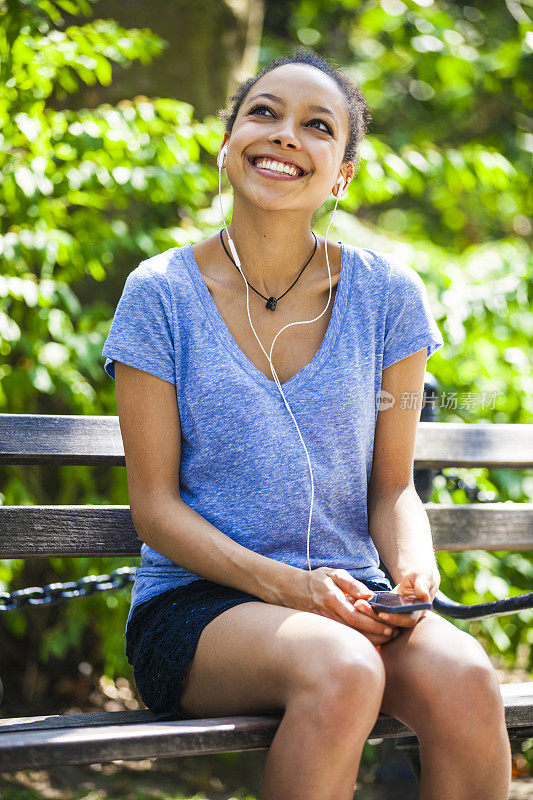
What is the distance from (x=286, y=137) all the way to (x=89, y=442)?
2.97 feet

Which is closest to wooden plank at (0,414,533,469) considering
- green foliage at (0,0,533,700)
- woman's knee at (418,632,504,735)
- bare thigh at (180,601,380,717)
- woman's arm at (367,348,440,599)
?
woman's arm at (367,348,440,599)

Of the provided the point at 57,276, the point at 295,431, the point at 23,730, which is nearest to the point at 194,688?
the point at 23,730

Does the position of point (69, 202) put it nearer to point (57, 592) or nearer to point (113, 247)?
point (113, 247)

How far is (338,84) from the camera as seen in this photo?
209 cm

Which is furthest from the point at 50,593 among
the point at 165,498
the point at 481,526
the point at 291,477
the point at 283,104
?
the point at 283,104

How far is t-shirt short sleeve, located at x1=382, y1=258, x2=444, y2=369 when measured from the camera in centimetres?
205

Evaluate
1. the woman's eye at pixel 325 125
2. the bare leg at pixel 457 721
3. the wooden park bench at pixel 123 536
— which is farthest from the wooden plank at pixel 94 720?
the woman's eye at pixel 325 125

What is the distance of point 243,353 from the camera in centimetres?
196

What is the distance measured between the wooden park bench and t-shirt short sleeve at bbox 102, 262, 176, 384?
1.21 feet

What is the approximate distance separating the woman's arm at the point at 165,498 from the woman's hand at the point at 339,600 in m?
0.06

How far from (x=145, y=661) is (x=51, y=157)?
1.73 m

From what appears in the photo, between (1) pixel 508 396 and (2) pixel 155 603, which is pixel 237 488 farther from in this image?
(1) pixel 508 396

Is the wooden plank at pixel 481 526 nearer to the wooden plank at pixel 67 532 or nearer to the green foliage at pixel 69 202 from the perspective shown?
the wooden plank at pixel 67 532

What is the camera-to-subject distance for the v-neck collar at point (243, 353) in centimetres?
193
